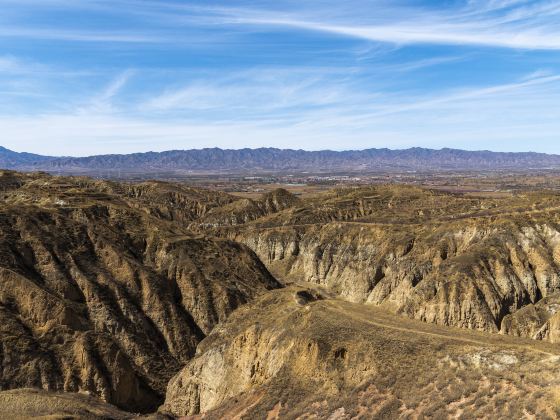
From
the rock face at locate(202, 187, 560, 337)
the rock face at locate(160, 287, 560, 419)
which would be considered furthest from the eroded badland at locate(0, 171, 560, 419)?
the rock face at locate(202, 187, 560, 337)

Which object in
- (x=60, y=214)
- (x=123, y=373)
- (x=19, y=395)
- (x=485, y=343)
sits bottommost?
(x=123, y=373)

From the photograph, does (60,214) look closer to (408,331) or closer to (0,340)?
(0,340)

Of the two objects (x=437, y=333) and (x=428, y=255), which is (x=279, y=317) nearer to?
(x=437, y=333)

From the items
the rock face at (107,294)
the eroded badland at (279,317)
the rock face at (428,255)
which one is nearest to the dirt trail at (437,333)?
the eroded badland at (279,317)

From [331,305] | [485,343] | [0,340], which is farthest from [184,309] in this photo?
[485,343]

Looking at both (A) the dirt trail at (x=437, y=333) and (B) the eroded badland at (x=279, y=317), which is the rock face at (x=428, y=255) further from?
(A) the dirt trail at (x=437, y=333)

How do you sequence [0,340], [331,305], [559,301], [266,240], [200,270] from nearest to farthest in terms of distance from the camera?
[331,305]
[0,340]
[559,301]
[200,270]
[266,240]
